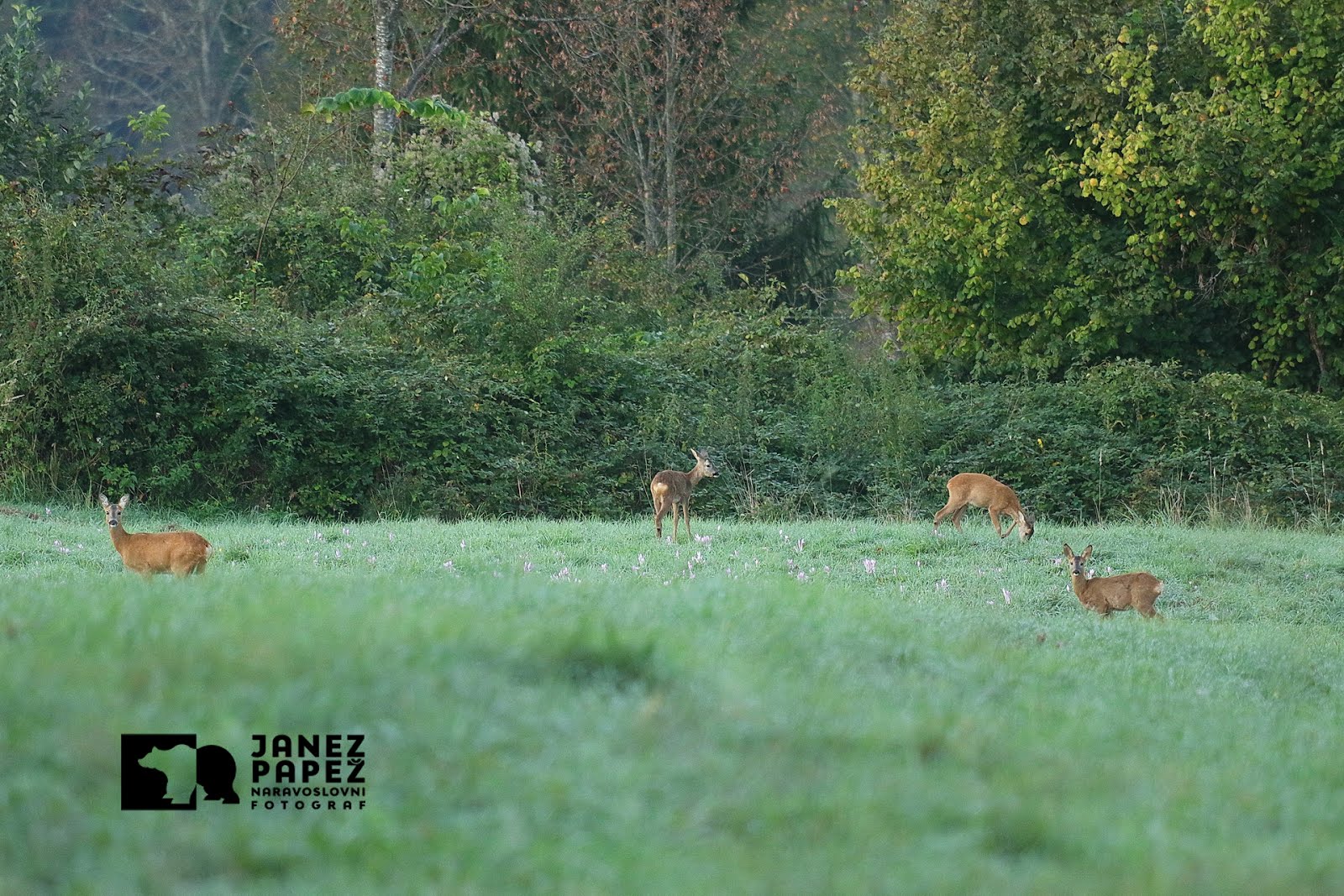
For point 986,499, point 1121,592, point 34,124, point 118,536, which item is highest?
point 34,124

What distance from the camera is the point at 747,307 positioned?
29.2m

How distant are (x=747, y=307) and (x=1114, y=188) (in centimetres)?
838

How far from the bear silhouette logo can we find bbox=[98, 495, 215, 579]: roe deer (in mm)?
5125

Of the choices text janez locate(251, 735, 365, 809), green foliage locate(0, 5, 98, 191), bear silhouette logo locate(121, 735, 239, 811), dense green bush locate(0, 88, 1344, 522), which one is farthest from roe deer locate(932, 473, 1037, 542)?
green foliage locate(0, 5, 98, 191)

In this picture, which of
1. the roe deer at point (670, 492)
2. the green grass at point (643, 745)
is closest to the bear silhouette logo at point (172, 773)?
the green grass at point (643, 745)

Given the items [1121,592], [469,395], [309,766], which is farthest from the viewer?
[469,395]

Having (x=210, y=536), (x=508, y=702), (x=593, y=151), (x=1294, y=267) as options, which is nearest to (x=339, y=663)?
(x=508, y=702)

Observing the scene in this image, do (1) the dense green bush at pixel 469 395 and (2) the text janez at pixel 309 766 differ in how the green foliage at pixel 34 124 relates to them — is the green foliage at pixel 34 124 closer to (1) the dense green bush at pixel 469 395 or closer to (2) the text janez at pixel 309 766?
(1) the dense green bush at pixel 469 395

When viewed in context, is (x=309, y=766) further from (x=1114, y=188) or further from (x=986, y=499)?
(x=1114, y=188)

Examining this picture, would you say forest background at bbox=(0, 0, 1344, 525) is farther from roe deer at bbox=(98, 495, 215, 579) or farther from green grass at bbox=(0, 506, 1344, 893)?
green grass at bbox=(0, 506, 1344, 893)

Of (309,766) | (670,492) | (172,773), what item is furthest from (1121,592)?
(172,773)

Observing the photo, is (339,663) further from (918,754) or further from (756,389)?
(756,389)

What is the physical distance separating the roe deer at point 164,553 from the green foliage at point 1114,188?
16.0m

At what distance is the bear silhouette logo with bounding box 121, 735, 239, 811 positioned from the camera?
176 inches
